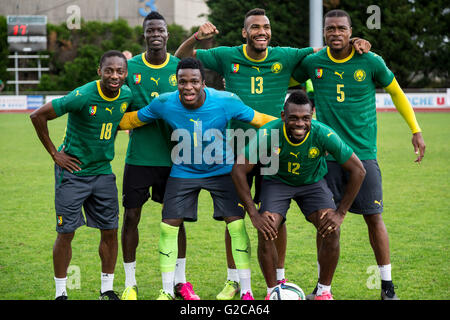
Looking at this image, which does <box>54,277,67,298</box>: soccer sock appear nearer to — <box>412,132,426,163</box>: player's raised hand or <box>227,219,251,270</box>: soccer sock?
<box>227,219,251,270</box>: soccer sock

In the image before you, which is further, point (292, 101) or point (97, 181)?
point (97, 181)

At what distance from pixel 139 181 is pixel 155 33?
1.27 meters

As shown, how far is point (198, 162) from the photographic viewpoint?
494cm

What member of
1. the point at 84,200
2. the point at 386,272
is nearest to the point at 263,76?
the point at 84,200

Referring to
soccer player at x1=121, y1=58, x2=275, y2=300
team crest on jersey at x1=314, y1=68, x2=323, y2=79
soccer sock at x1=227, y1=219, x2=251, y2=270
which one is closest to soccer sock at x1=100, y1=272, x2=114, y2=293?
soccer player at x1=121, y1=58, x2=275, y2=300

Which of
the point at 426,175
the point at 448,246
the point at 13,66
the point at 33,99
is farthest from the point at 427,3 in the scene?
the point at 448,246

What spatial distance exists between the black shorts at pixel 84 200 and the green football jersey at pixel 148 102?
0.36m

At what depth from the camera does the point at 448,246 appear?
675 centimetres

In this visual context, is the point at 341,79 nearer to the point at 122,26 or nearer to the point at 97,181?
the point at 97,181

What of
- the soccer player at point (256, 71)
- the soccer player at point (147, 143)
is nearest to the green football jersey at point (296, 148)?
the soccer player at point (256, 71)

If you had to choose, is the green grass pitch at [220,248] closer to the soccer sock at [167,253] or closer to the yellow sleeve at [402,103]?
the soccer sock at [167,253]

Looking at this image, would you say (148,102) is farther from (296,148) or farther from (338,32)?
(338,32)

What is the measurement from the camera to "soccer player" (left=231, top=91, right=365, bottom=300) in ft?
15.2

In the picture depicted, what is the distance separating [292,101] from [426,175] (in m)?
7.99
